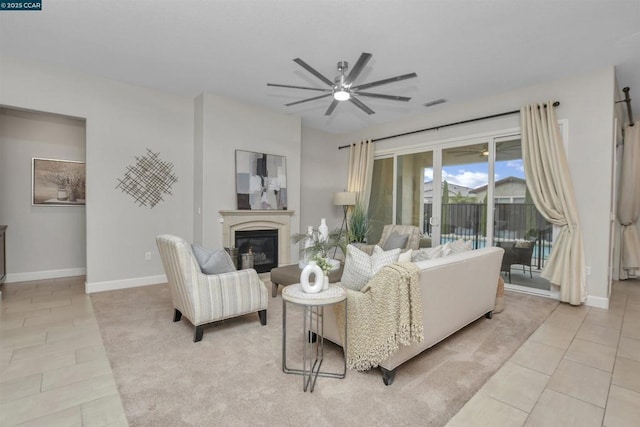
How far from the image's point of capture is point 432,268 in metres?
2.11

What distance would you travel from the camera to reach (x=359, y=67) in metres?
2.67

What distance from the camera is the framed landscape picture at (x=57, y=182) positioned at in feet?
15.0

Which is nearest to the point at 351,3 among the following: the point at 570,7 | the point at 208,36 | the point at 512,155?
the point at 208,36

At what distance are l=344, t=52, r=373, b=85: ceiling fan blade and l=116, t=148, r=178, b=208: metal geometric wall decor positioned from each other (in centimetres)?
318

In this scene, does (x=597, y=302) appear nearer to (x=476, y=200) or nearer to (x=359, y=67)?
(x=476, y=200)

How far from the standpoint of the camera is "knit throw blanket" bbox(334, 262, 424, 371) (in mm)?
1900

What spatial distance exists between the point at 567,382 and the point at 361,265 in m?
1.57

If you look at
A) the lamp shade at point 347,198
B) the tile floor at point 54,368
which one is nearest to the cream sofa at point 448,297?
the tile floor at point 54,368

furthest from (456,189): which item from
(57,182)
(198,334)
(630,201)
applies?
(57,182)

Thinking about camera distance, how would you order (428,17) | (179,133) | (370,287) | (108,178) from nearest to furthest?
(370,287)
(428,17)
(108,178)
(179,133)

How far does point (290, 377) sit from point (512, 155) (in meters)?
4.23

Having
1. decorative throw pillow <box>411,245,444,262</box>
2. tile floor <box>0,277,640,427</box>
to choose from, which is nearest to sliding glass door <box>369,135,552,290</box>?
tile floor <box>0,277,640,427</box>

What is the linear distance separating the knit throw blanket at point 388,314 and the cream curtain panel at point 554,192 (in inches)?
115

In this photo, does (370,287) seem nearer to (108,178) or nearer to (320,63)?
(320,63)
